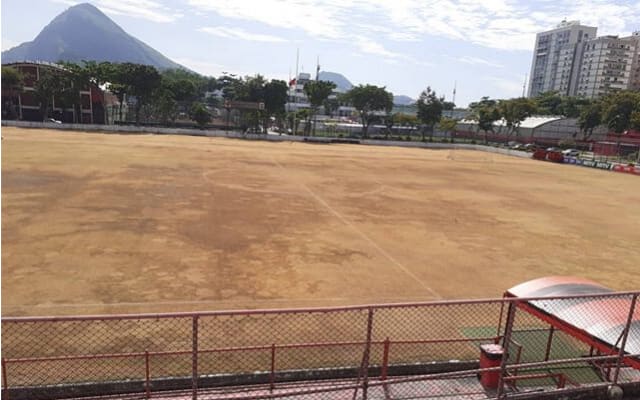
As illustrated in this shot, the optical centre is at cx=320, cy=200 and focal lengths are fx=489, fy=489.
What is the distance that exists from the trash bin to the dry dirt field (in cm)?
511

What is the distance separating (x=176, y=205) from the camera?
76.1 ft

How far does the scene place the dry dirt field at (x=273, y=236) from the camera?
1333 cm

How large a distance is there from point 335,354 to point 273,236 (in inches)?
362

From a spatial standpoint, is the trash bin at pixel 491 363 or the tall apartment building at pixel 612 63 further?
the tall apartment building at pixel 612 63

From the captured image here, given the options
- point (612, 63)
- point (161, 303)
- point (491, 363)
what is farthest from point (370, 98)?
point (612, 63)

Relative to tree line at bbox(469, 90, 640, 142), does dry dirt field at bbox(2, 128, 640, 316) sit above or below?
below

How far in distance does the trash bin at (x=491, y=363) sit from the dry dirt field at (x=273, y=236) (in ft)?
16.8

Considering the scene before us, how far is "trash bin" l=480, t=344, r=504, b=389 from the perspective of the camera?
8.13 metres

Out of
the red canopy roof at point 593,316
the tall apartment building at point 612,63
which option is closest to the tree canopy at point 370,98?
the red canopy roof at point 593,316

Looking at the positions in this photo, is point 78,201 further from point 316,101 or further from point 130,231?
point 316,101

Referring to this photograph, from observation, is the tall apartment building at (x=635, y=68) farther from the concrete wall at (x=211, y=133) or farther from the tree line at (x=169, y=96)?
the concrete wall at (x=211, y=133)

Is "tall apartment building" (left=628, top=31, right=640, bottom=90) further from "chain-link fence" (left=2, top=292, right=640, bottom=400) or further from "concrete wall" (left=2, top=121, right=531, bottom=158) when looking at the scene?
"chain-link fence" (left=2, top=292, right=640, bottom=400)

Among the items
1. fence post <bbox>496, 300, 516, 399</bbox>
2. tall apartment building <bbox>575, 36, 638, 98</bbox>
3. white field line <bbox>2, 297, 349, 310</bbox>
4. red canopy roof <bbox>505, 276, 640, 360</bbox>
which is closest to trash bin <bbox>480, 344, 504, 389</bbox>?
fence post <bbox>496, 300, 516, 399</bbox>

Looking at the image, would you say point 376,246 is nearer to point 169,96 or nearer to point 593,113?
point 169,96
